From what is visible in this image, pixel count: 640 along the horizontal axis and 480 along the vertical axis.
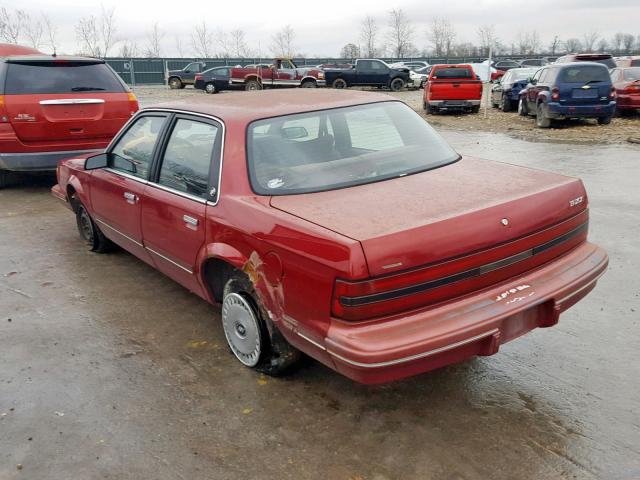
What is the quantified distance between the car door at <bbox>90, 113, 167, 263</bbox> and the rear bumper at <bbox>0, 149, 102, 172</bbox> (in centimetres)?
280

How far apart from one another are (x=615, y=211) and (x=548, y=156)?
4.28 metres

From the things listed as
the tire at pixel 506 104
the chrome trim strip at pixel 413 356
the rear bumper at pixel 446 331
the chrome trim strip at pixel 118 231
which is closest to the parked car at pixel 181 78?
the tire at pixel 506 104

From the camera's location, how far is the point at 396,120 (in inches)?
161

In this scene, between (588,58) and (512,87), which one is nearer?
(588,58)

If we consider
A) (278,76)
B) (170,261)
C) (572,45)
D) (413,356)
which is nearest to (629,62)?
(278,76)

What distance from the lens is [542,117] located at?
14.4 meters

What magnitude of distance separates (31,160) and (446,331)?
21.8ft

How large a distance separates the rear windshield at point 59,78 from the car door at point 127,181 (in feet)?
10.8

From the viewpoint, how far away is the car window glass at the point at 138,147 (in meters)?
4.29

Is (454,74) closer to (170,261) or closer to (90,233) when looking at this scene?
(90,233)

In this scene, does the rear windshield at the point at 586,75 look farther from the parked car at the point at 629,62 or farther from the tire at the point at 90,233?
the tire at the point at 90,233

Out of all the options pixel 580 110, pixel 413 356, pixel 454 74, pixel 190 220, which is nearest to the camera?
pixel 413 356

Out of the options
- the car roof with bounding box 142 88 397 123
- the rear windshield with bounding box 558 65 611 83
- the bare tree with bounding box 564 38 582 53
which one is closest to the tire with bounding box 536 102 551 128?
the rear windshield with bounding box 558 65 611 83

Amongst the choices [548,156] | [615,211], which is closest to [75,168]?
[615,211]
